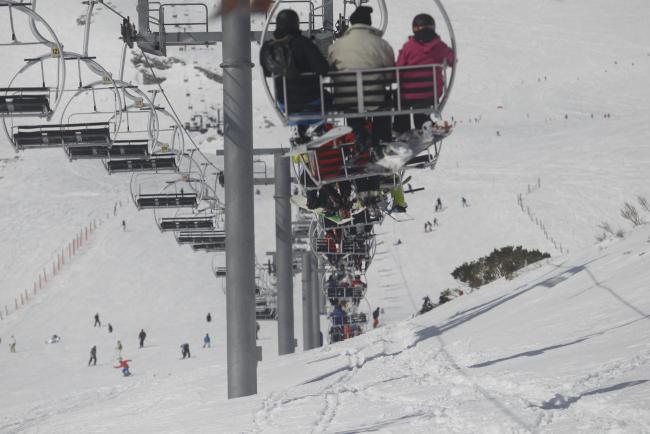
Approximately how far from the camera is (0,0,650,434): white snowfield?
7492 mm

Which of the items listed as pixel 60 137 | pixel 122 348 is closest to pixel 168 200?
pixel 60 137

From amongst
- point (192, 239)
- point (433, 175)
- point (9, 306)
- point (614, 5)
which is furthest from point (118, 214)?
point (614, 5)

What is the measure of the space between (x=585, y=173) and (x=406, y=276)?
17246 mm

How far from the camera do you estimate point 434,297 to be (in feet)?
127

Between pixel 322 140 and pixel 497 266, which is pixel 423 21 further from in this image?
pixel 497 266

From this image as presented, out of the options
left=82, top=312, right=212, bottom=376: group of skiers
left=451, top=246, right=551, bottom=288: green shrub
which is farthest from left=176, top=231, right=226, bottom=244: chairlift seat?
left=82, top=312, right=212, bottom=376: group of skiers

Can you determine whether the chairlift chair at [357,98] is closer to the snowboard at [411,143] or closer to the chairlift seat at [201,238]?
the snowboard at [411,143]

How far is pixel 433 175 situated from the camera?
66250 mm

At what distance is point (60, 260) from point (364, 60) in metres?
45.4

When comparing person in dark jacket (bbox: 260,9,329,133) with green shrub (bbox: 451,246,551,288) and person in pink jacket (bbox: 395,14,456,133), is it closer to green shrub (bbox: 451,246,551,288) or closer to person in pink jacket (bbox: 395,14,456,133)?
person in pink jacket (bbox: 395,14,456,133)

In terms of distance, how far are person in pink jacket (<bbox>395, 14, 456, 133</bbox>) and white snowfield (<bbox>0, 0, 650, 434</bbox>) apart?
78.6 inches

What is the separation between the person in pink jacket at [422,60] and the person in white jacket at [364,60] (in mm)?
147

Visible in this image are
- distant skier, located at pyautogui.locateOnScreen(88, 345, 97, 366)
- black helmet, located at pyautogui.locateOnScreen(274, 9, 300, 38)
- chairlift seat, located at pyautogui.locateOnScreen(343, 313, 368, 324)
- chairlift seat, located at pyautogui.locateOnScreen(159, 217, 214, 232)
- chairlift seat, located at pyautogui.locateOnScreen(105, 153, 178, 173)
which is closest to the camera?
black helmet, located at pyautogui.locateOnScreen(274, 9, 300, 38)

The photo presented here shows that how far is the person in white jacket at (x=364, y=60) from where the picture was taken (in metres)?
7.02
